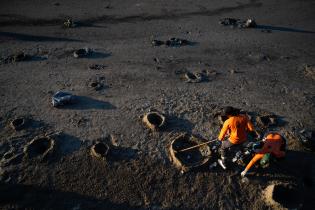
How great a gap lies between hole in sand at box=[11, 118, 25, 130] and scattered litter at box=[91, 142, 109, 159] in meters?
2.59

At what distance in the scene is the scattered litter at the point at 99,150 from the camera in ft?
24.1

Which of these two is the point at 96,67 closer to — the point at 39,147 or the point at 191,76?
the point at 191,76

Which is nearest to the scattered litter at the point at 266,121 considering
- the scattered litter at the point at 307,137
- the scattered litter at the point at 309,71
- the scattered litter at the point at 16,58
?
the scattered litter at the point at 307,137

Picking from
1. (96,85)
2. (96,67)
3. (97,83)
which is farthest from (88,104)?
(96,67)

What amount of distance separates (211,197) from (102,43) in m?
9.54

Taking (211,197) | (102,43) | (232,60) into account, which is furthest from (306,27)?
(211,197)

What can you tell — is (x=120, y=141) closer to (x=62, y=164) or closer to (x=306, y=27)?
(x=62, y=164)

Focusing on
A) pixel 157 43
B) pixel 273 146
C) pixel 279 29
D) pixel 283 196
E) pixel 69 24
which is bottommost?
pixel 283 196

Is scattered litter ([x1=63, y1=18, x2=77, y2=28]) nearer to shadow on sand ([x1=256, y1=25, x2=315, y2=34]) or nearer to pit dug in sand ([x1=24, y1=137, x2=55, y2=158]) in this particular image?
pit dug in sand ([x1=24, y1=137, x2=55, y2=158])

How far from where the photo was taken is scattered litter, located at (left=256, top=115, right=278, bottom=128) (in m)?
8.41

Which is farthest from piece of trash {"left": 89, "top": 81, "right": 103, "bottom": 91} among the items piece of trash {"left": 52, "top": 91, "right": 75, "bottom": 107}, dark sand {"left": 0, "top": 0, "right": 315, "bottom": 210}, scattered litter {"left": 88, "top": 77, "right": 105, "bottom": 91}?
piece of trash {"left": 52, "top": 91, "right": 75, "bottom": 107}

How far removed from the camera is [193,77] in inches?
422

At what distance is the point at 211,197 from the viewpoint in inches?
261

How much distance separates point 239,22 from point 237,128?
10.9 meters
